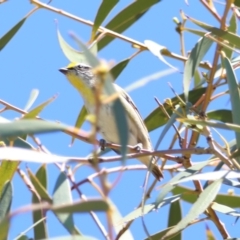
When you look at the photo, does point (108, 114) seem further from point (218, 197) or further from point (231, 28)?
point (218, 197)

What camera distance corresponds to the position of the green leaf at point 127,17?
2.69 metres

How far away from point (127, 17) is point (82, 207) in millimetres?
1887

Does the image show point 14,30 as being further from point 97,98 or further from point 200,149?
point 97,98

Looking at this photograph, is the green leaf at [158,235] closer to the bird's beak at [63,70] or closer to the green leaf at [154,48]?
the green leaf at [154,48]

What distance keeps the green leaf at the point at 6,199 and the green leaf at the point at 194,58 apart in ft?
2.17

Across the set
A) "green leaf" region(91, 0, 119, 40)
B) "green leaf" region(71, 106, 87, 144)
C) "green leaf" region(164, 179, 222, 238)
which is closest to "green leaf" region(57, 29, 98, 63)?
"green leaf" region(91, 0, 119, 40)

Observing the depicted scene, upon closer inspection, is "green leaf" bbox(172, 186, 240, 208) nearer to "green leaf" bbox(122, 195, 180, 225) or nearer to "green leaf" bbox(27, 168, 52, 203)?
"green leaf" bbox(122, 195, 180, 225)

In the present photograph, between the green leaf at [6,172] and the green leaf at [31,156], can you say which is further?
the green leaf at [6,172]

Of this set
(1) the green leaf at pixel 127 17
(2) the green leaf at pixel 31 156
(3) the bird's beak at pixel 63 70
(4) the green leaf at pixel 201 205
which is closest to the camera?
(2) the green leaf at pixel 31 156

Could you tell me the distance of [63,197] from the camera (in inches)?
68.0

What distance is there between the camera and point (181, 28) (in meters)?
2.31

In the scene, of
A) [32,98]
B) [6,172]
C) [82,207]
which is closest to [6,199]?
[6,172]

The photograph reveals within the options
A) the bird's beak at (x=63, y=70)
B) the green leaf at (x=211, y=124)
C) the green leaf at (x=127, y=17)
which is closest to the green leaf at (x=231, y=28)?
the green leaf at (x=127, y=17)

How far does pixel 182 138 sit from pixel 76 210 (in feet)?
4.07
